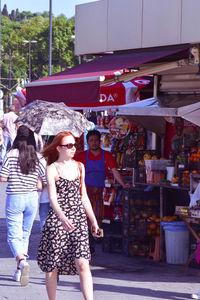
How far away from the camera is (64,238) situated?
6.00m

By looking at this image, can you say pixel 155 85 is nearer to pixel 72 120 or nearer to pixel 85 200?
pixel 72 120

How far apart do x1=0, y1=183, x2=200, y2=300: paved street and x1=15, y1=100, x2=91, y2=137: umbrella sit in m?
1.81

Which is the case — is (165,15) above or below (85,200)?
above

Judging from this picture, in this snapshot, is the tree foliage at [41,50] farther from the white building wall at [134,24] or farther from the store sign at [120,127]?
the store sign at [120,127]

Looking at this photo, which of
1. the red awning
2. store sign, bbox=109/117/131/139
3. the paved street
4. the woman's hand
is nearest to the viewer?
the woman's hand

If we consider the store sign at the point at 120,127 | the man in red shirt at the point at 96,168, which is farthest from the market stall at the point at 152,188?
the store sign at the point at 120,127

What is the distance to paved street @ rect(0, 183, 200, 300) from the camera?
282 inches

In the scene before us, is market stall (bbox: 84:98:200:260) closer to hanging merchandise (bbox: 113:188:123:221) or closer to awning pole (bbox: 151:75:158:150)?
hanging merchandise (bbox: 113:188:123:221)

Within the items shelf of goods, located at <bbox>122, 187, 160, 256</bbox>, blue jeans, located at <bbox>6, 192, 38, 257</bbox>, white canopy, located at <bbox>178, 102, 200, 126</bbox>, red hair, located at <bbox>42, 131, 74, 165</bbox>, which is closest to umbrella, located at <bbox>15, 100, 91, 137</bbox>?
shelf of goods, located at <bbox>122, 187, 160, 256</bbox>

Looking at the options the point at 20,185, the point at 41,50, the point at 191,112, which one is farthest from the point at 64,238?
the point at 41,50

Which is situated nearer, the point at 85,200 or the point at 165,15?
the point at 85,200

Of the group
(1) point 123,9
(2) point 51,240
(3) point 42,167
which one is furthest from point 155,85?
(2) point 51,240

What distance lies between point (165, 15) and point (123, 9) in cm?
117

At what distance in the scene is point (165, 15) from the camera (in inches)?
391
